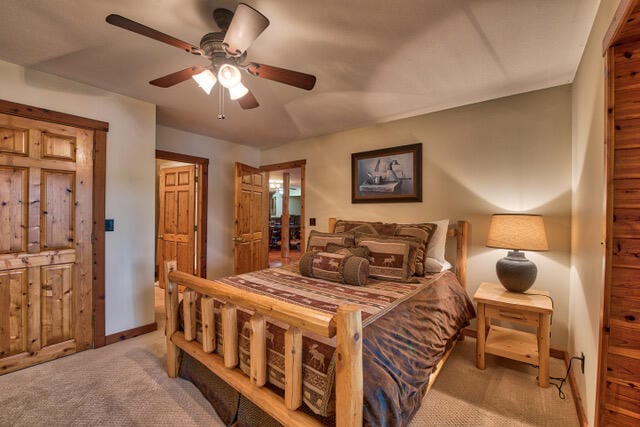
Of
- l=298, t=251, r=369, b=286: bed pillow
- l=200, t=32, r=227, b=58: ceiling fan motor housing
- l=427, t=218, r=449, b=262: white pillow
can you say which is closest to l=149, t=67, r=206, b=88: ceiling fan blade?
l=200, t=32, r=227, b=58: ceiling fan motor housing

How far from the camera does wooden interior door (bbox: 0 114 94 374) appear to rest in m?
2.07

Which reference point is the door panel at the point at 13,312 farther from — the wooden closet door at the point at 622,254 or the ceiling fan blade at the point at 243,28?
the wooden closet door at the point at 622,254

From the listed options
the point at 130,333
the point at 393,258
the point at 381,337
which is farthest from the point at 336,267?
the point at 130,333

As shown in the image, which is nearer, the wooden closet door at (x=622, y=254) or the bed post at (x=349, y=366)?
the bed post at (x=349, y=366)

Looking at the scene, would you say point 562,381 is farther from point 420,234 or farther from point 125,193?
point 125,193

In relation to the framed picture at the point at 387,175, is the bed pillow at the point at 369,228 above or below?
below

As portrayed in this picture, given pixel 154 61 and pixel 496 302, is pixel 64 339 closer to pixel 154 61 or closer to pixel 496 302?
pixel 154 61

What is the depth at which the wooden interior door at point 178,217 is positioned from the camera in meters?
4.00

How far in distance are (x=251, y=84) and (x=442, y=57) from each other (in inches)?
61.4

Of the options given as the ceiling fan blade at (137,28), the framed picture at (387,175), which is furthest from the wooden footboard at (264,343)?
the framed picture at (387,175)

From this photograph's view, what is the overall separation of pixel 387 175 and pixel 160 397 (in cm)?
291

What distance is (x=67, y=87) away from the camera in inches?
91.8

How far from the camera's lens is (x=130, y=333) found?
2.68 m

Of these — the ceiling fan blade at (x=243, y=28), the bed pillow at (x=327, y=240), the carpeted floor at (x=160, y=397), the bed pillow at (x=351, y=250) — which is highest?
the ceiling fan blade at (x=243, y=28)
